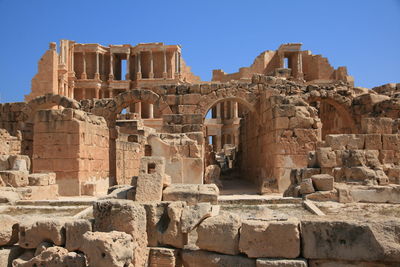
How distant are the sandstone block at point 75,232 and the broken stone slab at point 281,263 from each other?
6.02 ft

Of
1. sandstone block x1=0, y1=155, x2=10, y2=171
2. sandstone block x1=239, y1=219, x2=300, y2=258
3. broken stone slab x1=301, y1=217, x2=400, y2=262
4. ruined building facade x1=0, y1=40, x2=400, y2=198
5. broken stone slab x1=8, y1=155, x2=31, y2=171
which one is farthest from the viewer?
ruined building facade x1=0, y1=40, x2=400, y2=198

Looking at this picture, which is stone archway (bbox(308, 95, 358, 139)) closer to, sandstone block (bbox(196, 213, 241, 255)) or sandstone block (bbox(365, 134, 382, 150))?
sandstone block (bbox(365, 134, 382, 150))

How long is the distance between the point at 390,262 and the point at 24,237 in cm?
381

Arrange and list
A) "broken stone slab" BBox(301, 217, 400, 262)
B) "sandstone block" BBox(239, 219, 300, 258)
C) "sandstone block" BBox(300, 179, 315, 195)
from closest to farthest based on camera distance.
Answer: "broken stone slab" BBox(301, 217, 400, 262) → "sandstone block" BBox(239, 219, 300, 258) → "sandstone block" BBox(300, 179, 315, 195)

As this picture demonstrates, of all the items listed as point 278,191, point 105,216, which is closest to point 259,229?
point 105,216

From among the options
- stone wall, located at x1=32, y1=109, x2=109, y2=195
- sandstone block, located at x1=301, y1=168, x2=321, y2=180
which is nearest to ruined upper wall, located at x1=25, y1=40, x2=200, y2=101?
stone wall, located at x1=32, y1=109, x2=109, y2=195

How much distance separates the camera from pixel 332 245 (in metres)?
3.72

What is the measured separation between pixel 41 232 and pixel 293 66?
33743mm

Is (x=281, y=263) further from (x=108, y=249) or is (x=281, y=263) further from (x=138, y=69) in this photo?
(x=138, y=69)

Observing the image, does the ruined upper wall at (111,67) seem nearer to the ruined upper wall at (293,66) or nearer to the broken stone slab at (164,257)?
the ruined upper wall at (293,66)

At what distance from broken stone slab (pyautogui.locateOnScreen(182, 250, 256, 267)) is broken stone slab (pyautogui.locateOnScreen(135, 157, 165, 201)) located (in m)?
1.47

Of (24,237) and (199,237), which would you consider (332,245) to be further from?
(24,237)

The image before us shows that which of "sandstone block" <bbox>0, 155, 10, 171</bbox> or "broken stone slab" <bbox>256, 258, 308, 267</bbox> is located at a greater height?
"sandstone block" <bbox>0, 155, 10, 171</bbox>

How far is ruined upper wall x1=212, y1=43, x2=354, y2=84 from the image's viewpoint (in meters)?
34.0
